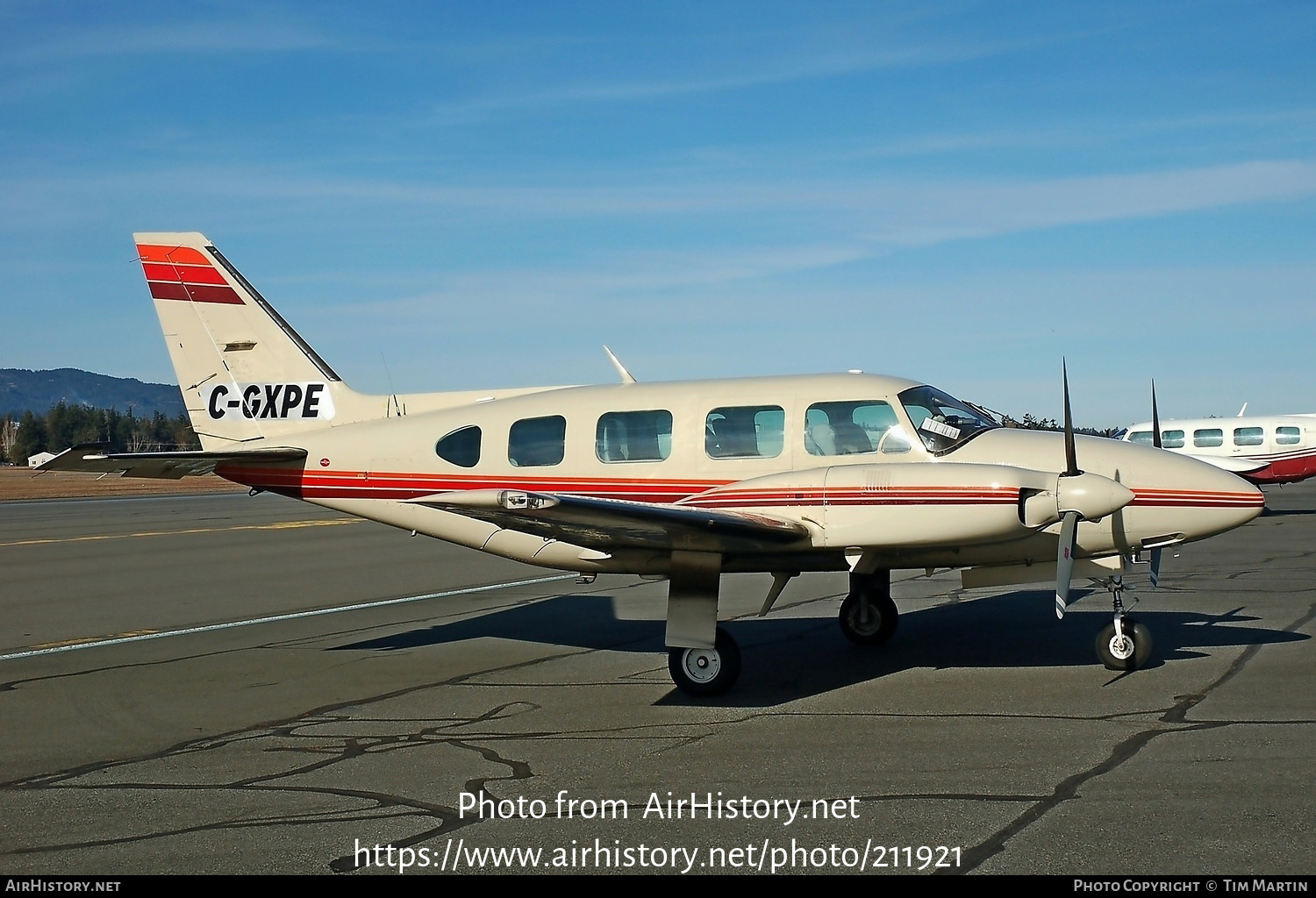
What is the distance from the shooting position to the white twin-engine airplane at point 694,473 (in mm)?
9508

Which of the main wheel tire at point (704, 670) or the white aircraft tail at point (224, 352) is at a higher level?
the white aircraft tail at point (224, 352)

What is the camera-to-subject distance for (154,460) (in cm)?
1243

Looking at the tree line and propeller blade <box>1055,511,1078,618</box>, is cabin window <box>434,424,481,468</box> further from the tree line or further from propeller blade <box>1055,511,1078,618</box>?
the tree line

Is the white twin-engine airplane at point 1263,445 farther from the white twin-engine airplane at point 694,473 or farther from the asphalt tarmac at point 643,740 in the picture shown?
the white twin-engine airplane at point 694,473

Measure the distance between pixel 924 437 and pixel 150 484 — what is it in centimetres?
9105

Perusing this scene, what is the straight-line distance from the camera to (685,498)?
35.9 feet

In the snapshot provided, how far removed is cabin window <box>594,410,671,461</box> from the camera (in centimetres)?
1137

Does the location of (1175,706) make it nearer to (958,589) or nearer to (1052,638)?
(1052,638)

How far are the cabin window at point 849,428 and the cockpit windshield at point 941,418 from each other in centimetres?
21

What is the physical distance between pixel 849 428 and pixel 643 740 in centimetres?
387

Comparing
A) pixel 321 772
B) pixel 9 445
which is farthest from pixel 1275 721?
pixel 9 445

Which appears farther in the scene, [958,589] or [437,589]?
[437,589]

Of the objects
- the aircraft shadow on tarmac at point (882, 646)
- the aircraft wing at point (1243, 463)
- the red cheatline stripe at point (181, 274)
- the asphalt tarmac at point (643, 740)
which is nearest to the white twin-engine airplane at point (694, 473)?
the red cheatline stripe at point (181, 274)

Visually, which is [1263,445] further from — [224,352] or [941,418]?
[224,352]
